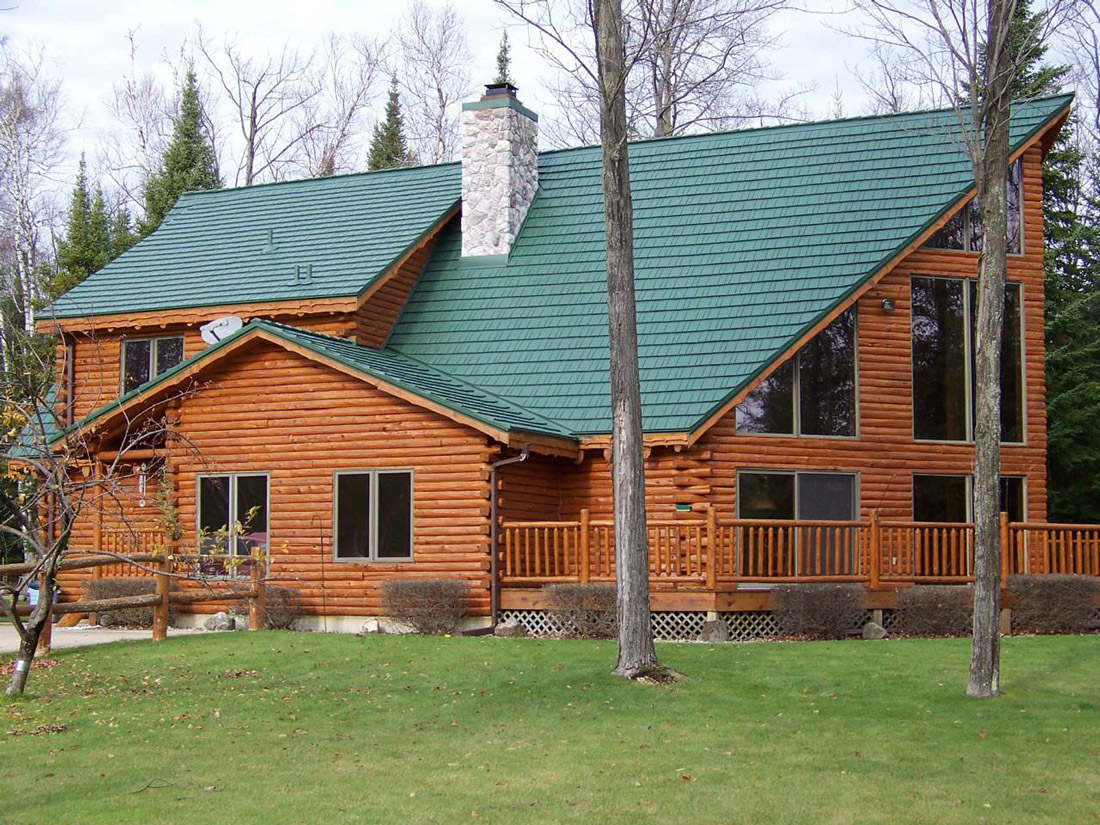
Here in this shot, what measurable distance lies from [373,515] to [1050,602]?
909 cm

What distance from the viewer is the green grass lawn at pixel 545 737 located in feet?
29.6

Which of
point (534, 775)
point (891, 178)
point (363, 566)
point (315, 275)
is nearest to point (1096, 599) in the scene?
point (891, 178)

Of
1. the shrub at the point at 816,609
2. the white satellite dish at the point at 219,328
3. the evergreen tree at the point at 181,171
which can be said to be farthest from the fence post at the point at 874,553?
the evergreen tree at the point at 181,171

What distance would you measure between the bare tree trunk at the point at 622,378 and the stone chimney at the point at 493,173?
944cm

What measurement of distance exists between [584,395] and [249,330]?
4.84 meters

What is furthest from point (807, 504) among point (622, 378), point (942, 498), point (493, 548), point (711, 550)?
point (622, 378)

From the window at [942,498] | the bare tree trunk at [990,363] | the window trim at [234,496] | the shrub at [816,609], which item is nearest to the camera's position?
the bare tree trunk at [990,363]

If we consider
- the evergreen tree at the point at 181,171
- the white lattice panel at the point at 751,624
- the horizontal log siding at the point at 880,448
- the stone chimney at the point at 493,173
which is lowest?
the white lattice panel at the point at 751,624

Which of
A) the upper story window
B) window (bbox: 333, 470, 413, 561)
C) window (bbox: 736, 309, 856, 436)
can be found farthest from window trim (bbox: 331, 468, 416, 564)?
the upper story window

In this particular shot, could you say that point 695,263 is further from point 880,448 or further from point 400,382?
point 400,382

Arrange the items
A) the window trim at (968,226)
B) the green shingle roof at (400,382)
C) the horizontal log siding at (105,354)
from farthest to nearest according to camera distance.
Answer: the horizontal log siding at (105,354) → the window trim at (968,226) → the green shingle roof at (400,382)

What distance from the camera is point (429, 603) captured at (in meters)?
18.3

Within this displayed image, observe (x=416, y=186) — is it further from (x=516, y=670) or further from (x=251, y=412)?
(x=516, y=670)

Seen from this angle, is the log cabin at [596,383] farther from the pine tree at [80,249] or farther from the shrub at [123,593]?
the pine tree at [80,249]
